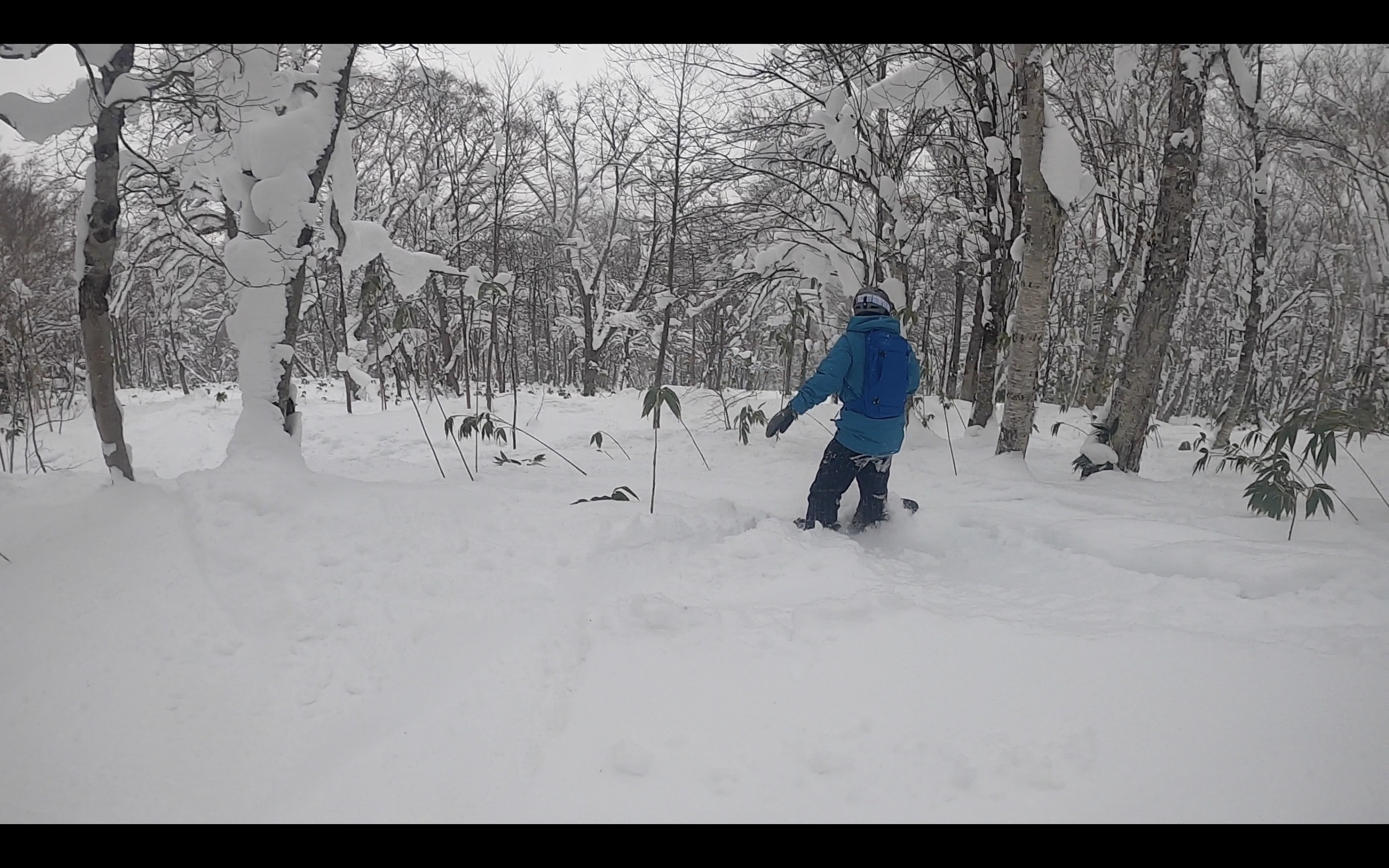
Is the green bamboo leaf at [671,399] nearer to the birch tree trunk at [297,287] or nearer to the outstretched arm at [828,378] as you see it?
the outstretched arm at [828,378]

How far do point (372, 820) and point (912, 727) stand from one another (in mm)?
1579

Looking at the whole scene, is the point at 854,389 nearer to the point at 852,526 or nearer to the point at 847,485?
the point at 847,485

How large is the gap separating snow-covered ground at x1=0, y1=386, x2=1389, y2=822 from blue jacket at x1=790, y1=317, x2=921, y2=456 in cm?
64

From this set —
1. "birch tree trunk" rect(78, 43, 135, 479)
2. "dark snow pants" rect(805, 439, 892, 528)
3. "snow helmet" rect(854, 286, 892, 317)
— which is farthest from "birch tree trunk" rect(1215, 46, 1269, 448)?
"birch tree trunk" rect(78, 43, 135, 479)

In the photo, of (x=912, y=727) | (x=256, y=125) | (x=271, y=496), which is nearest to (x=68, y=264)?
(x=256, y=125)

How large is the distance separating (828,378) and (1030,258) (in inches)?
116

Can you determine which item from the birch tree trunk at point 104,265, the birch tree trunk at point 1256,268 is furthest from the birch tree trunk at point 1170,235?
the birch tree trunk at point 104,265

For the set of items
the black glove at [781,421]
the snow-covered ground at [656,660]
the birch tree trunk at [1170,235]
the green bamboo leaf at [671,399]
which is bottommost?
the snow-covered ground at [656,660]

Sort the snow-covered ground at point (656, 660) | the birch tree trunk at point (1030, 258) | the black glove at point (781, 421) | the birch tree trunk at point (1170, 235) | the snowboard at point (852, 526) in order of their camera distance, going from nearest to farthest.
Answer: the snow-covered ground at point (656, 660)
the black glove at point (781, 421)
the snowboard at point (852, 526)
the birch tree trunk at point (1030, 258)
the birch tree trunk at point (1170, 235)

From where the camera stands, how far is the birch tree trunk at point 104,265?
3.77 metres

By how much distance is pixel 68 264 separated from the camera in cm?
1527

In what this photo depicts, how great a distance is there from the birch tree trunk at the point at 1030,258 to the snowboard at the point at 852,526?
2236mm

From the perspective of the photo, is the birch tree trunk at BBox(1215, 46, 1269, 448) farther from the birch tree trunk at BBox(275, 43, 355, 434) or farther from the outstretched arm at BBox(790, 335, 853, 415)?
the birch tree trunk at BBox(275, 43, 355, 434)

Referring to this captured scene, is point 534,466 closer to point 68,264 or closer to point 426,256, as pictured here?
point 426,256
